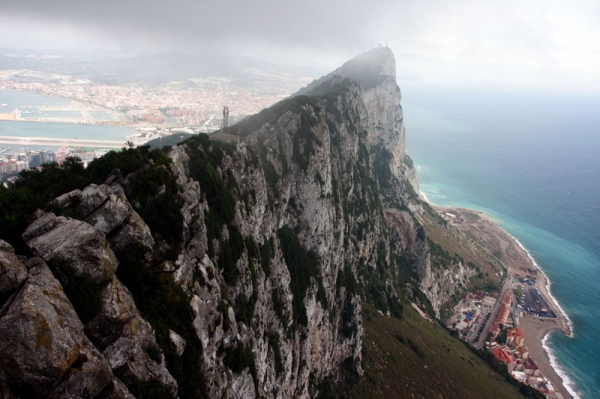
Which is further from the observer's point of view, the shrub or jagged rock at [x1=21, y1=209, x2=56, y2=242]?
the shrub

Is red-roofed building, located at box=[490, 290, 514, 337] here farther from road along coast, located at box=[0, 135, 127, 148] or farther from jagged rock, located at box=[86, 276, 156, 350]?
road along coast, located at box=[0, 135, 127, 148]

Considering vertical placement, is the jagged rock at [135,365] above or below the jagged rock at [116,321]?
below

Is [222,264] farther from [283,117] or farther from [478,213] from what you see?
[478,213]

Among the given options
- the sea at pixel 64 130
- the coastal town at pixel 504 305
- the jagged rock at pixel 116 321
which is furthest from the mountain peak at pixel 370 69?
the jagged rock at pixel 116 321

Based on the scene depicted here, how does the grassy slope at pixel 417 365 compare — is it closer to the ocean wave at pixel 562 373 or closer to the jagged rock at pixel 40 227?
the ocean wave at pixel 562 373

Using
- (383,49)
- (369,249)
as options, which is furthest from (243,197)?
(383,49)

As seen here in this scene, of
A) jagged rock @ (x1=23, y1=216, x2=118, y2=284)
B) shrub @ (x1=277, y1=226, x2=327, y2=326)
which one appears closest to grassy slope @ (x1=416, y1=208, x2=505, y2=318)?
shrub @ (x1=277, y1=226, x2=327, y2=326)

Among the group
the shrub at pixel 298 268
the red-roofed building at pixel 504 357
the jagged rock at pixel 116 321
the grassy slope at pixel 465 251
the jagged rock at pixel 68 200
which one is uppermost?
the jagged rock at pixel 68 200
